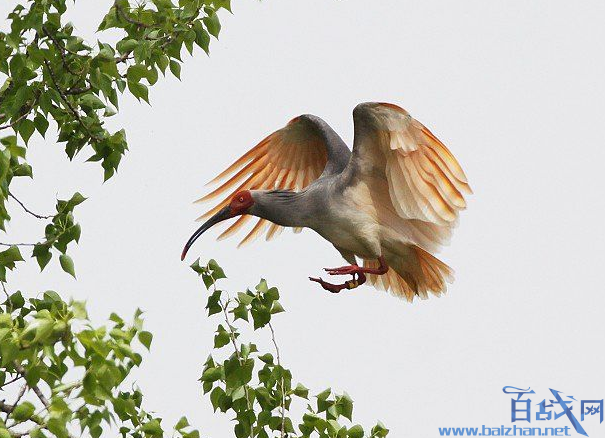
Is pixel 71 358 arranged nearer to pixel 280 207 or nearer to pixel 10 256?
pixel 10 256

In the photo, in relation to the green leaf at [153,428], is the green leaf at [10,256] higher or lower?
Result: higher

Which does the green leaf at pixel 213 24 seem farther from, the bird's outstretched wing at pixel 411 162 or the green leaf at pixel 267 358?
the bird's outstretched wing at pixel 411 162

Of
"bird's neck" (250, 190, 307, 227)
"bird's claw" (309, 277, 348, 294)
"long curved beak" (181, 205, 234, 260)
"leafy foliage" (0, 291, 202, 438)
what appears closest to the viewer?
"leafy foliage" (0, 291, 202, 438)

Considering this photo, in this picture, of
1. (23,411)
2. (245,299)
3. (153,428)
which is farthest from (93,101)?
(23,411)

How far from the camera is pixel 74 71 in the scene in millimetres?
5141

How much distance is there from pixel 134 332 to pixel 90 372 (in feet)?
1.13

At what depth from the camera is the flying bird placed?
6652 millimetres

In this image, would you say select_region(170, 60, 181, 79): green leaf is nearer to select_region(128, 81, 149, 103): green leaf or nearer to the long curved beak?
select_region(128, 81, 149, 103): green leaf

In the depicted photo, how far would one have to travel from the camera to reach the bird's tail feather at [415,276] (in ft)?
24.0

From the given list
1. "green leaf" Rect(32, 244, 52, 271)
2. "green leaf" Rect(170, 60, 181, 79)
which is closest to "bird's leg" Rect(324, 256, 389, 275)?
"green leaf" Rect(170, 60, 181, 79)

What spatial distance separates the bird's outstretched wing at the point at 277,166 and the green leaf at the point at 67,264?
2904 mm

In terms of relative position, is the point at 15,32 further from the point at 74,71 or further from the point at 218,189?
the point at 218,189

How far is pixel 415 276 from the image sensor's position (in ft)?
24.3

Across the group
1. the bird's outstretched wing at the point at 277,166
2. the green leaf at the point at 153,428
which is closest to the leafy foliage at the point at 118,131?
the green leaf at the point at 153,428
